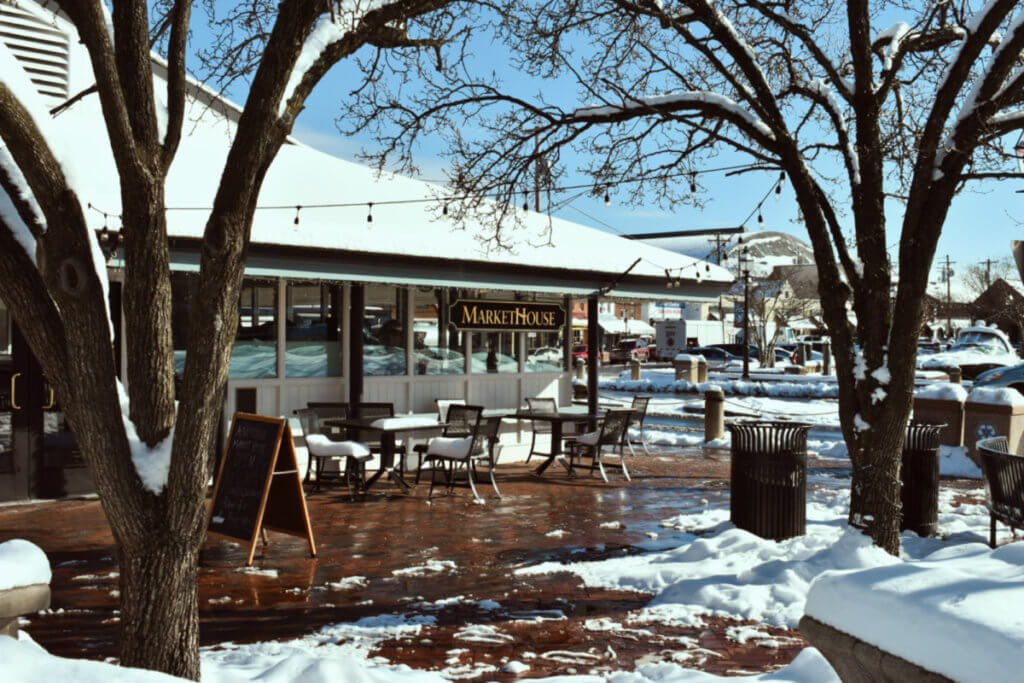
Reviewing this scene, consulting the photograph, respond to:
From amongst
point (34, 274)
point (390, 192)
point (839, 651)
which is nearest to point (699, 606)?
point (839, 651)

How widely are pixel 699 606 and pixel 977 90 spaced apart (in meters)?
4.07

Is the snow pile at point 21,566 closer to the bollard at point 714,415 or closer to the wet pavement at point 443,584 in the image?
the wet pavement at point 443,584

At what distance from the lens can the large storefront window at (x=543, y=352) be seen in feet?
49.1

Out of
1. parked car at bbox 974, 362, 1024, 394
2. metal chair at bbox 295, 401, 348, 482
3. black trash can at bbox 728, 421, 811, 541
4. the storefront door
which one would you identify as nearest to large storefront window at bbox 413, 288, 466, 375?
metal chair at bbox 295, 401, 348, 482

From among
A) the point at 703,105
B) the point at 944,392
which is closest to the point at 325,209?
the point at 703,105

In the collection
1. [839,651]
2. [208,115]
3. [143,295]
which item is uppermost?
[208,115]

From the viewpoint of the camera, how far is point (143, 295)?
382 centimetres

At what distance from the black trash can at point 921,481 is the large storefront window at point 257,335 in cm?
772

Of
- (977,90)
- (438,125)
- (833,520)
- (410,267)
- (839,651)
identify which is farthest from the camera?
(410,267)

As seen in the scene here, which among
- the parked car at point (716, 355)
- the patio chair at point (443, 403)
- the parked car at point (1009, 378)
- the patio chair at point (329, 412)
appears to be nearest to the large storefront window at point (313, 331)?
the patio chair at point (329, 412)

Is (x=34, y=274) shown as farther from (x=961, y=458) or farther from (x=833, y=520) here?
(x=961, y=458)

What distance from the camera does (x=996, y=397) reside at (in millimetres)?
12680

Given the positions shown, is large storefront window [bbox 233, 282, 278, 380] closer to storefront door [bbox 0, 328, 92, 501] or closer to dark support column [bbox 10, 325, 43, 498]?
storefront door [bbox 0, 328, 92, 501]

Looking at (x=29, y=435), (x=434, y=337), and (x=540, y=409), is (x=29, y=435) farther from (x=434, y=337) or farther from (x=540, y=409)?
(x=540, y=409)
